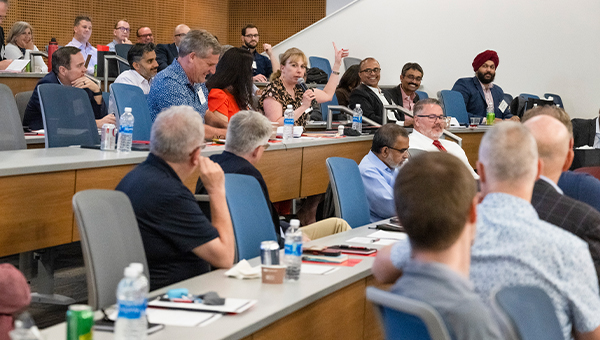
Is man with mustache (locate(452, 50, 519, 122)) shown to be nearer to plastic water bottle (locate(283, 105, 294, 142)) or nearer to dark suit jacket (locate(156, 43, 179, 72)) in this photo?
dark suit jacket (locate(156, 43, 179, 72))

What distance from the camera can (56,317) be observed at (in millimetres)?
3229

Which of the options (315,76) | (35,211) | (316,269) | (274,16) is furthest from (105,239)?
(274,16)

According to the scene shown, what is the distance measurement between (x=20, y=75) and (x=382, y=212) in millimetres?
3614

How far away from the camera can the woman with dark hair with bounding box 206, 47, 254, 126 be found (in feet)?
14.0

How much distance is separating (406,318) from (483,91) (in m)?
6.54

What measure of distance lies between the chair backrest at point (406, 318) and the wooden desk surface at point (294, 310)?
463 mm

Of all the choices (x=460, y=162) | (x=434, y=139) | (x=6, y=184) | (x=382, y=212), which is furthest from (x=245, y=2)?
(x=460, y=162)

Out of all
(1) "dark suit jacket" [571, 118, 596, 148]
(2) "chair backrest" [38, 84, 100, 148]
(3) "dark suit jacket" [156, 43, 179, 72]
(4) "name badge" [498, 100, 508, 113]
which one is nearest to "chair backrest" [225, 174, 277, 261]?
(2) "chair backrest" [38, 84, 100, 148]

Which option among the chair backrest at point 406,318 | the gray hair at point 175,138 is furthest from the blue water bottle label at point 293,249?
the chair backrest at point 406,318

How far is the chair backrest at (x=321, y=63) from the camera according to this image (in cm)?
880

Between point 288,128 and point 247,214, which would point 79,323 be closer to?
point 247,214

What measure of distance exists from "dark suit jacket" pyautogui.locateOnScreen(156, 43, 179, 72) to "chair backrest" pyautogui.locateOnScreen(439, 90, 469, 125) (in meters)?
2.90

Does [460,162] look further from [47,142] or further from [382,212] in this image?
[47,142]

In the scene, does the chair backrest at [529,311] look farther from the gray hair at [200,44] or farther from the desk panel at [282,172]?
the gray hair at [200,44]
